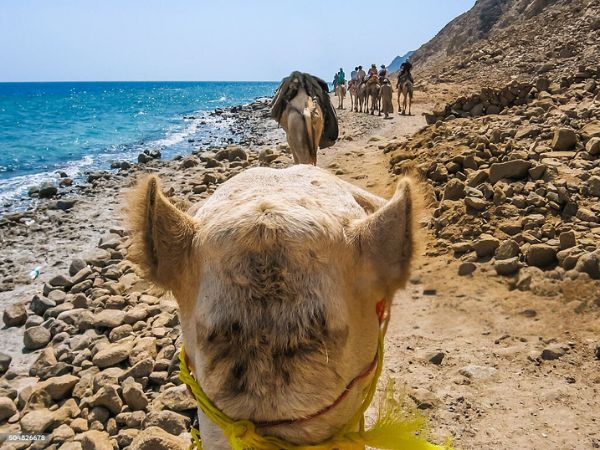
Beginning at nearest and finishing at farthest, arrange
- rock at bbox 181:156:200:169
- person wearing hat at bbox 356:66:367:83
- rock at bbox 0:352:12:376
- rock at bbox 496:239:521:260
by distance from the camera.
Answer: rock at bbox 0:352:12:376, rock at bbox 496:239:521:260, rock at bbox 181:156:200:169, person wearing hat at bbox 356:66:367:83

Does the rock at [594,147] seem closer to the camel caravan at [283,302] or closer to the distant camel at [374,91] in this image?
the camel caravan at [283,302]

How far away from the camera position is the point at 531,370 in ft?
15.2

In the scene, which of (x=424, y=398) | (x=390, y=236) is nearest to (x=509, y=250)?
(x=424, y=398)

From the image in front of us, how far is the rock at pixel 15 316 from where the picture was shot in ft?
24.2

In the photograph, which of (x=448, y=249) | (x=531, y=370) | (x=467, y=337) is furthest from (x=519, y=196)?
(x=531, y=370)

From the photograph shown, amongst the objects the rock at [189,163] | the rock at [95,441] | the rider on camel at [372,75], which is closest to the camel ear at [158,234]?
the rock at [95,441]

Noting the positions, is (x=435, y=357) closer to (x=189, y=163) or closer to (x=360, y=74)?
(x=189, y=163)

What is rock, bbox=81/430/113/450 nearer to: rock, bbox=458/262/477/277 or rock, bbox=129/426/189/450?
rock, bbox=129/426/189/450

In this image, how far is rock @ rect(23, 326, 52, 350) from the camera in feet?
21.9

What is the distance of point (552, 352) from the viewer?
474 cm

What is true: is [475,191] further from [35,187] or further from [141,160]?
[141,160]

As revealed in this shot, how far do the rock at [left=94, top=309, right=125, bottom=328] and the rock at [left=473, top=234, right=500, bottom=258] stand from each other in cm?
508

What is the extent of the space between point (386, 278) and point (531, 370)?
348cm

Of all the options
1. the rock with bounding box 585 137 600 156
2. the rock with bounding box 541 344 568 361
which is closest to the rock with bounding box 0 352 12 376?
the rock with bounding box 541 344 568 361
